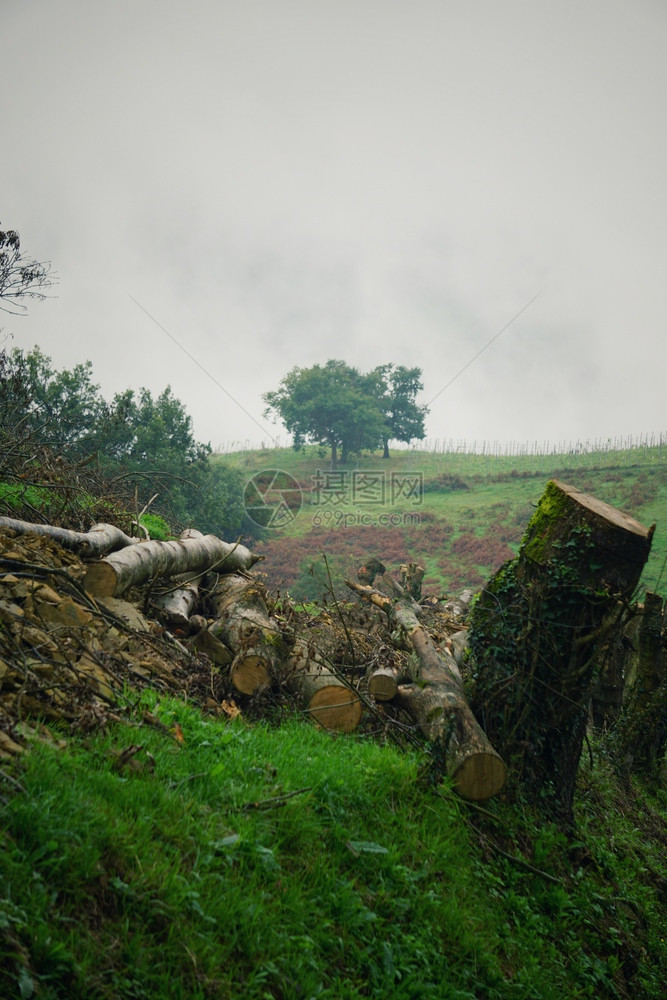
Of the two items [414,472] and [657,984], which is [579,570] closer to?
[657,984]

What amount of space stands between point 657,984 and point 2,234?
41.8ft

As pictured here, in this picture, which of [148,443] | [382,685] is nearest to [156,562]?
[382,685]

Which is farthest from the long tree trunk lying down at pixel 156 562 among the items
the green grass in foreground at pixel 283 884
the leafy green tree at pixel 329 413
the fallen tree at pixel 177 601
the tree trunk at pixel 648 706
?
the leafy green tree at pixel 329 413

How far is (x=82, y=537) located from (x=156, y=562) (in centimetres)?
86

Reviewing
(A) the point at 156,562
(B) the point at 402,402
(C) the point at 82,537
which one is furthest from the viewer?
(B) the point at 402,402

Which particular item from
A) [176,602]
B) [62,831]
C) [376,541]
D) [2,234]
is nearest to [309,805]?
[62,831]

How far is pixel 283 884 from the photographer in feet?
9.48

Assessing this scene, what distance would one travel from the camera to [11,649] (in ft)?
12.2

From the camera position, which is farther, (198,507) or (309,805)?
(198,507)

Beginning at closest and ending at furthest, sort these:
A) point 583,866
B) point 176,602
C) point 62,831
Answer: point 62,831 < point 583,866 < point 176,602
